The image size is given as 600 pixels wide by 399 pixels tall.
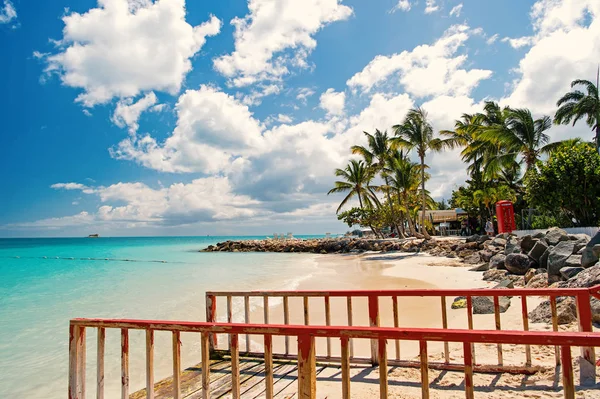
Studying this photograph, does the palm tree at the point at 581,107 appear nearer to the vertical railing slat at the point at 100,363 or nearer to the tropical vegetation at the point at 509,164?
the tropical vegetation at the point at 509,164

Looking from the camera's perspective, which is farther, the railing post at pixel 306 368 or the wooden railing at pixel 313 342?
the railing post at pixel 306 368

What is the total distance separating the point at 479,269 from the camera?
1478 cm

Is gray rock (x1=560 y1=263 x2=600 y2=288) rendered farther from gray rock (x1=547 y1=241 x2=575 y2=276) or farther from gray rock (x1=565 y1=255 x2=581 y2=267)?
gray rock (x1=547 y1=241 x2=575 y2=276)

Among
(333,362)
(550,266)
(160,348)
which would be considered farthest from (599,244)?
(160,348)

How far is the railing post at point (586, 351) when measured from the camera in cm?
329

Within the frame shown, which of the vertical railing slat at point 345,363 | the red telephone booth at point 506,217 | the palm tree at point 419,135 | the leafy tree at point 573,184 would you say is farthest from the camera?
the palm tree at point 419,135

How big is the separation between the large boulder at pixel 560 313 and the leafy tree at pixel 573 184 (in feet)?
42.2

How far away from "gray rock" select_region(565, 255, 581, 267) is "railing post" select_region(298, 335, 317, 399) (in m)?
8.43

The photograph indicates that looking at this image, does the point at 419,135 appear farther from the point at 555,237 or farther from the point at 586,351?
the point at 586,351

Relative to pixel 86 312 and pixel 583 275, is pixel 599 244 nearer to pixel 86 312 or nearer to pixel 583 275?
pixel 583 275

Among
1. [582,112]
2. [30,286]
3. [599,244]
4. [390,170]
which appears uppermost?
[582,112]

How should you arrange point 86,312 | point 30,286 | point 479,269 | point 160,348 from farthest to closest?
1. point 30,286
2. point 479,269
3. point 86,312
4. point 160,348

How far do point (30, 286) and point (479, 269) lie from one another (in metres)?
Answer: 22.8

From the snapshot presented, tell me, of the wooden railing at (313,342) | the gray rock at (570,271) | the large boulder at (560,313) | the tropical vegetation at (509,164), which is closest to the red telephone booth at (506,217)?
the tropical vegetation at (509,164)
